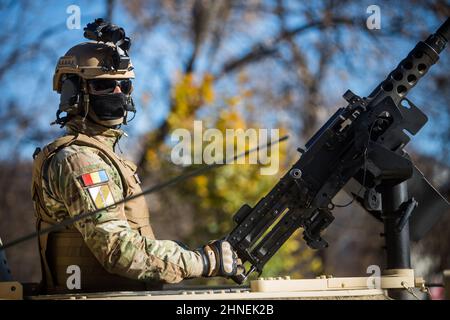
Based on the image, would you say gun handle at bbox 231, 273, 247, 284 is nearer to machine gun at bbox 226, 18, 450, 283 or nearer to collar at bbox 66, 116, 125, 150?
machine gun at bbox 226, 18, 450, 283

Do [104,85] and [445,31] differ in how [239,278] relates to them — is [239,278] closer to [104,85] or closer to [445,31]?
[104,85]

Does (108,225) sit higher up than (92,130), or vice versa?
(92,130)

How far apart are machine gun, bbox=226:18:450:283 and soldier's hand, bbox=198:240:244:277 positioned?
0.75 feet

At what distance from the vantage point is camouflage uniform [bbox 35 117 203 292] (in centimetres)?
492

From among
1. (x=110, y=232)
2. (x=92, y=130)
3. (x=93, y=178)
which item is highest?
(x=92, y=130)

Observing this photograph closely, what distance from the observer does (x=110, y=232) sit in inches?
193

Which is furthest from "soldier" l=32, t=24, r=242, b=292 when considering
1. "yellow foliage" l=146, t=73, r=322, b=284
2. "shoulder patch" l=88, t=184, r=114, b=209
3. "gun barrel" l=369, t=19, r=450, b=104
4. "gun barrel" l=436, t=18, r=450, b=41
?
"yellow foliage" l=146, t=73, r=322, b=284

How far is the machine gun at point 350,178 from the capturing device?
5.57 metres

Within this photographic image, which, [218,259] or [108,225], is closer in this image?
[108,225]

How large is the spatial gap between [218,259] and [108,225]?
698mm

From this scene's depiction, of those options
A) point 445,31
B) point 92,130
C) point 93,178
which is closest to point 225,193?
point 445,31

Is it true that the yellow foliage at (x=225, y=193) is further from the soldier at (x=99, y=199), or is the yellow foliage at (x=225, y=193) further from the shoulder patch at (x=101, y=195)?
the shoulder patch at (x=101, y=195)
